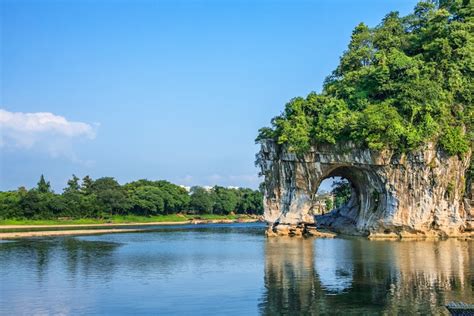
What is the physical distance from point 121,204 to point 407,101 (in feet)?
175

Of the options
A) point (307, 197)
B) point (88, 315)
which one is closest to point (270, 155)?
point (307, 197)

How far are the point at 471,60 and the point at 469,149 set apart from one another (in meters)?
7.27

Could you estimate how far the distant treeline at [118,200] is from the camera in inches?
2950

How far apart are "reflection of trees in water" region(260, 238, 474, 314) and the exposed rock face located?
23.7 ft

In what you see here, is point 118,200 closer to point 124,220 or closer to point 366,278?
point 124,220

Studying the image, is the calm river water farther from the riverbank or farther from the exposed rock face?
the riverbank

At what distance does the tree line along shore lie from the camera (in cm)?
7494

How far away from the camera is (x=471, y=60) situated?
4525 cm

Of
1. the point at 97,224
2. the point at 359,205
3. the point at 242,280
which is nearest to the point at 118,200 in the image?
the point at 97,224

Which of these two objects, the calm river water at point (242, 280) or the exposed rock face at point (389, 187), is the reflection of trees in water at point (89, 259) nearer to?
the calm river water at point (242, 280)

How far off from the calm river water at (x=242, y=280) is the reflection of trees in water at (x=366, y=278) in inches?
1.4

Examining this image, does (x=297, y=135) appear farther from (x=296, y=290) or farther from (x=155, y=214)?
(x=155, y=214)

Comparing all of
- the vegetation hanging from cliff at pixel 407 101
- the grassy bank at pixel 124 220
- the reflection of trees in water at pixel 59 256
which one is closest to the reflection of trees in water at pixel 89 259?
the reflection of trees in water at pixel 59 256

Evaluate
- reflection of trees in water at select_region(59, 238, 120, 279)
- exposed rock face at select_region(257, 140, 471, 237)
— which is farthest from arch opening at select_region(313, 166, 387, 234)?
reflection of trees in water at select_region(59, 238, 120, 279)
